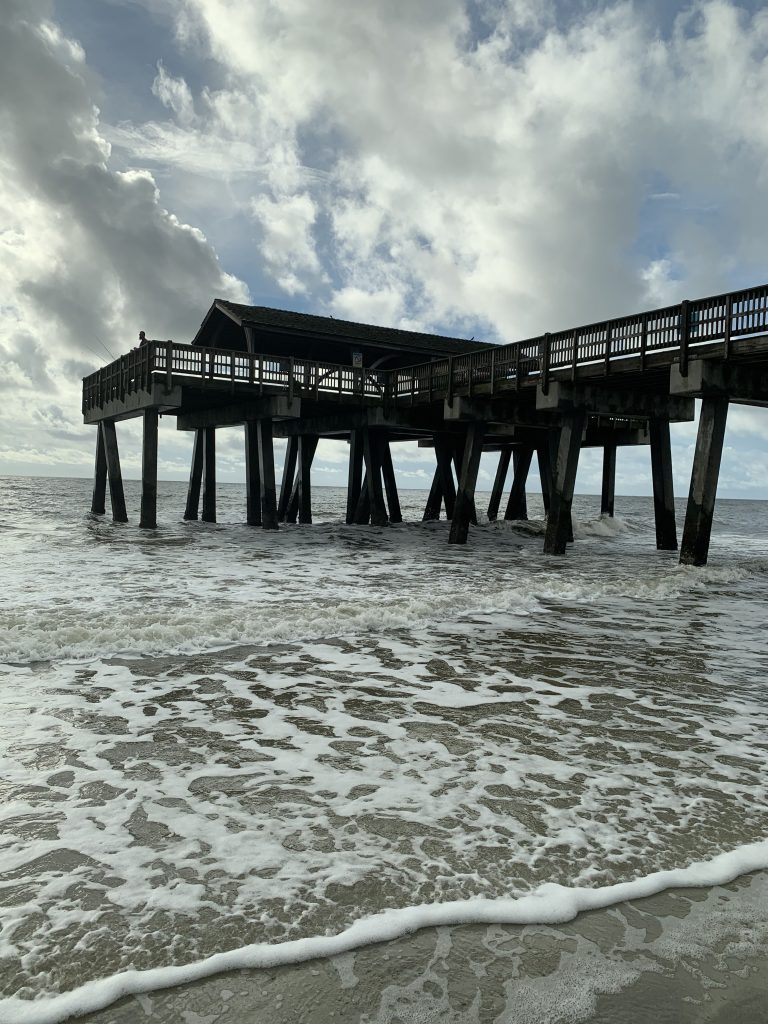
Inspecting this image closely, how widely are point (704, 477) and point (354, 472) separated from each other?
15402 millimetres

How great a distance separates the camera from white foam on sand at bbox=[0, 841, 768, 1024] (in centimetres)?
230

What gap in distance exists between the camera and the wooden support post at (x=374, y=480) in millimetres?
26484

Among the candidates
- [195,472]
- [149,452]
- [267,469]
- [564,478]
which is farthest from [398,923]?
[195,472]

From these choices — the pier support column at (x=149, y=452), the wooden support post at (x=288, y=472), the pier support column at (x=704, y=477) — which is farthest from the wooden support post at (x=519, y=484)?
the pier support column at (x=704, y=477)

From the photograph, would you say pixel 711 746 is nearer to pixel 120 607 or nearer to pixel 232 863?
pixel 232 863

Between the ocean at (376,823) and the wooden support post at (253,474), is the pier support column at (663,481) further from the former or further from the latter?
the ocean at (376,823)

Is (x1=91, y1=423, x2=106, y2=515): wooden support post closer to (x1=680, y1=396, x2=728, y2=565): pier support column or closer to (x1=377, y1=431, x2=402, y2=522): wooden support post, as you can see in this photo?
(x1=377, y1=431, x2=402, y2=522): wooden support post

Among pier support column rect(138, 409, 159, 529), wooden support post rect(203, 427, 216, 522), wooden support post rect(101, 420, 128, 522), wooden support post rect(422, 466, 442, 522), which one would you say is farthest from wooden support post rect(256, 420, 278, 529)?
wooden support post rect(422, 466, 442, 522)

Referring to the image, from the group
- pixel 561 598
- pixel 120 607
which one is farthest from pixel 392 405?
pixel 120 607

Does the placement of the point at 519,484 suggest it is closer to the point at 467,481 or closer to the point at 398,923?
the point at 467,481

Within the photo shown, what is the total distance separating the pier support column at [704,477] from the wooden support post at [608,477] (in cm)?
1339

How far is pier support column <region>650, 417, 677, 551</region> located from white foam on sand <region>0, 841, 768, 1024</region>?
19.5 meters

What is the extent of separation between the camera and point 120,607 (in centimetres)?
948

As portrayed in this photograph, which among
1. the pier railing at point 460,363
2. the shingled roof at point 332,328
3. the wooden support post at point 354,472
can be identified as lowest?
the wooden support post at point 354,472
